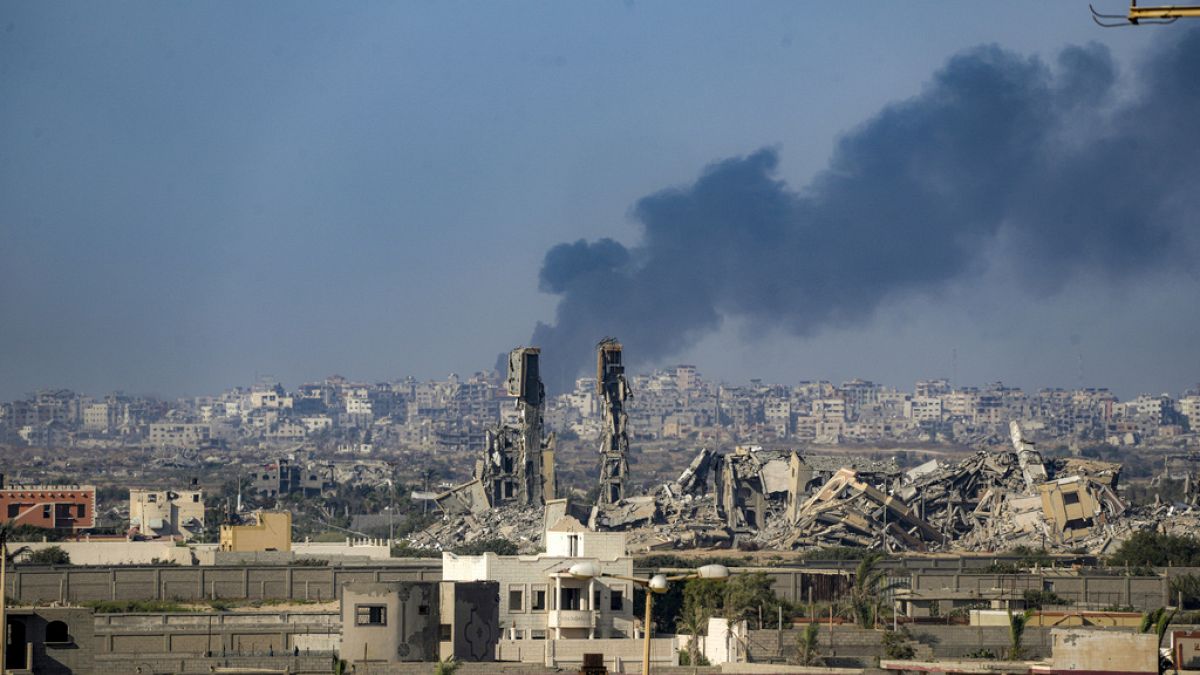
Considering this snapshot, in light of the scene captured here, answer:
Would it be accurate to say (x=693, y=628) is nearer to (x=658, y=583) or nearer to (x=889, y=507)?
(x=658, y=583)

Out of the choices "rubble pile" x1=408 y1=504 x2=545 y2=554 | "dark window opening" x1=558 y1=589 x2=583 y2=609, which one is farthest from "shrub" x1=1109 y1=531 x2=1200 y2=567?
"dark window opening" x1=558 y1=589 x2=583 y2=609

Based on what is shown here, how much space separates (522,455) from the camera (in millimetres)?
168875

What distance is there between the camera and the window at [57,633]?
5881cm

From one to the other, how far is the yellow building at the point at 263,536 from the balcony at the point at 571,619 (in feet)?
159

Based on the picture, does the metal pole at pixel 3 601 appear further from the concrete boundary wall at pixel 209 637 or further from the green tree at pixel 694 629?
the green tree at pixel 694 629

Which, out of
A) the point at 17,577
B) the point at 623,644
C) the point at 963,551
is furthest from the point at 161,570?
the point at 963,551

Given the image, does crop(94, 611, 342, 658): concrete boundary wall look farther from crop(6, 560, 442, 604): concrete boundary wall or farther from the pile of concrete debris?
the pile of concrete debris

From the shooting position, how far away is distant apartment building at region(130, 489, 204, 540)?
6917 inches

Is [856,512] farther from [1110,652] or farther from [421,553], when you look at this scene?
[1110,652]

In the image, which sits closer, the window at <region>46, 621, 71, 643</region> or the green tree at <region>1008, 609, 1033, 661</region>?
the window at <region>46, 621, 71, 643</region>

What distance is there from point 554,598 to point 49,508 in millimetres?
83052

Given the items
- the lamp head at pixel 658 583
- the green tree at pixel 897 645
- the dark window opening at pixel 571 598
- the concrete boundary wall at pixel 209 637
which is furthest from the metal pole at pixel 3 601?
the dark window opening at pixel 571 598

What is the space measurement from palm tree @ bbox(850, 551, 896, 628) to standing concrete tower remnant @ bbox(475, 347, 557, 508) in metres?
69.2

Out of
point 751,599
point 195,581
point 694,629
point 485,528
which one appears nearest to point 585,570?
point 694,629
